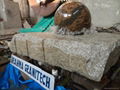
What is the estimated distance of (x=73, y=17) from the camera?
81 cm

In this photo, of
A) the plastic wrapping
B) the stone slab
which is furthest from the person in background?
the stone slab

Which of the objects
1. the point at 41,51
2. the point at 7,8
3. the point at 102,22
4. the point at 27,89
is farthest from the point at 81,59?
the point at 7,8

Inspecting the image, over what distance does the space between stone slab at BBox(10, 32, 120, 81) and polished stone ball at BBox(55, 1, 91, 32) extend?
6.5 inches

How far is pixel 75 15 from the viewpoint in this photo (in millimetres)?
812

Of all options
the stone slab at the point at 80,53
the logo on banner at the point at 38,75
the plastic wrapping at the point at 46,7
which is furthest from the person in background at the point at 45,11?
the stone slab at the point at 80,53

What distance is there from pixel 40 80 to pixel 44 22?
1016mm

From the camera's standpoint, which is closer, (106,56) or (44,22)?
(106,56)

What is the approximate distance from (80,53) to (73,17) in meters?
0.31

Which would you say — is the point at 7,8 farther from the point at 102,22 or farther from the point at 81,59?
the point at 81,59

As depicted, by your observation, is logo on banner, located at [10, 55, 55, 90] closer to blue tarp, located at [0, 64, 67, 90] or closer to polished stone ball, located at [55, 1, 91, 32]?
blue tarp, located at [0, 64, 67, 90]

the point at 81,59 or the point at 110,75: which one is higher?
the point at 81,59

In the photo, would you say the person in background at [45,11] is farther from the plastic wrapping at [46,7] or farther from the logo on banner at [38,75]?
the logo on banner at [38,75]

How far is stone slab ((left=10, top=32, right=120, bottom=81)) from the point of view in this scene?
58 cm

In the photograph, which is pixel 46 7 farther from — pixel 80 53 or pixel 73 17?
pixel 80 53
